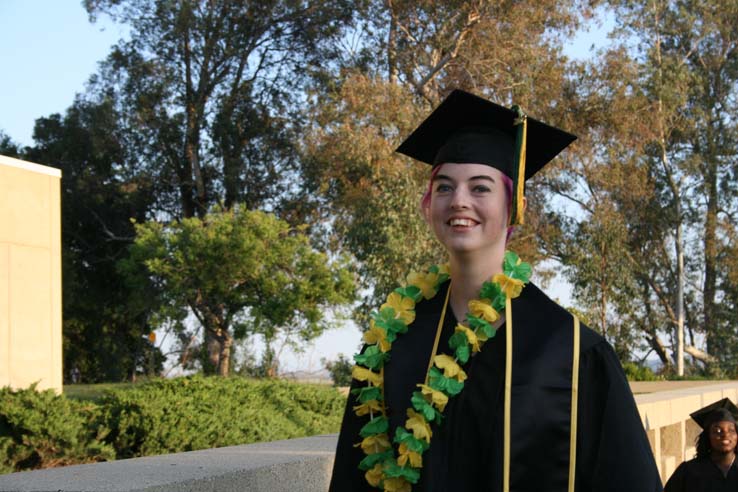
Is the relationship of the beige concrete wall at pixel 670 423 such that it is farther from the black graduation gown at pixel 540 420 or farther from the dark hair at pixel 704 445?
the black graduation gown at pixel 540 420

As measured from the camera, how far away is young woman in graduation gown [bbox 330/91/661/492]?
2197 mm

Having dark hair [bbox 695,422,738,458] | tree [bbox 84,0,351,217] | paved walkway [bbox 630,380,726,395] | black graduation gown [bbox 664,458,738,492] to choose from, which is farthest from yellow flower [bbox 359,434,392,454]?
tree [bbox 84,0,351,217]

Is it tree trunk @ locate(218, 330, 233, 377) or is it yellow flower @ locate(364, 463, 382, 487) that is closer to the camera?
yellow flower @ locate(364, 463, 382, 487)

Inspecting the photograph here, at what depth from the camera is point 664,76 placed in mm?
29141

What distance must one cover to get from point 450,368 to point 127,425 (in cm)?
567

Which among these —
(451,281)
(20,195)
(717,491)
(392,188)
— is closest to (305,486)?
(451,281)

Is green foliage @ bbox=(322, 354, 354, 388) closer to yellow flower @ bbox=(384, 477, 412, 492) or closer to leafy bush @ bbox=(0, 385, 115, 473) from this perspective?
leafy bush @ bbox=(0, 385, 115, 473)

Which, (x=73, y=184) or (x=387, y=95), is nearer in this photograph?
(x=387, y=95)

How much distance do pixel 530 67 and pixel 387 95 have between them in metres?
4.31

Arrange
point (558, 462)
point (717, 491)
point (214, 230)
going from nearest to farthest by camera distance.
A: 1. point (558, 462)
2. point (717, 491)
3. point (214, 230)

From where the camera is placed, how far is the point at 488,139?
2.56 metres

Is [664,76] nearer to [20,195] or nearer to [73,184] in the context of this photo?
[73,184]

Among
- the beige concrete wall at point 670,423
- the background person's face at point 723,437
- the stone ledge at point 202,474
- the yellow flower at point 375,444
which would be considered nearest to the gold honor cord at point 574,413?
the yellow flower at point 375,444

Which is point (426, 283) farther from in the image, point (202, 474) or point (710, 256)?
point (710, 256)
